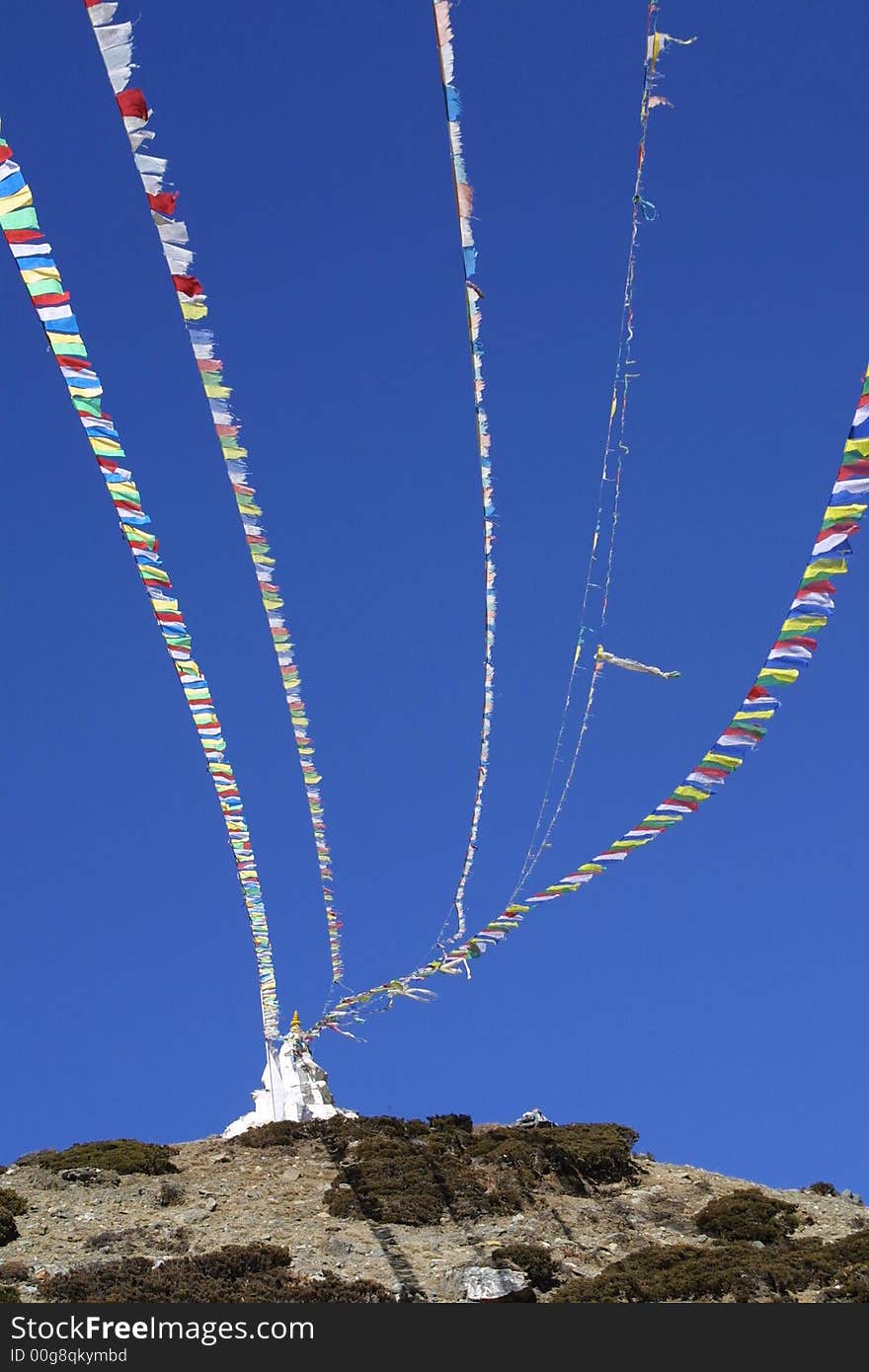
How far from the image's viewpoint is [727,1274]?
63.9ft

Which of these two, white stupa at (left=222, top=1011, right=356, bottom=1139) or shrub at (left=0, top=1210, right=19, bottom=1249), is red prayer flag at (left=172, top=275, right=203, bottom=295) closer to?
shrub at (left=0, top=1210, right=19, bottom=1249)

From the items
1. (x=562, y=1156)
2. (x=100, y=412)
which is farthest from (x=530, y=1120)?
(x=100, y=412)

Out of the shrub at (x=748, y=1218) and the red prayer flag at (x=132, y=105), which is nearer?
the red prayer flag at (x=132, y=105)

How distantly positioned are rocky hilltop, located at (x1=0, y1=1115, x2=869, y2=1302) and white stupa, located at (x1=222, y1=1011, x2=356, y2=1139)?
1.38 m

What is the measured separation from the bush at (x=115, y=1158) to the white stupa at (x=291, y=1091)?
10.2 feet

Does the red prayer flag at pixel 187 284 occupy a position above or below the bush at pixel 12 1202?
above

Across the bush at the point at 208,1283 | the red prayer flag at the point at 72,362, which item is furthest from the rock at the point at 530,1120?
the red prayer flag at the point at 72,362

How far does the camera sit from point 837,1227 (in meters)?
24.1

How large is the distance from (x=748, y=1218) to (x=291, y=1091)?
503 inches

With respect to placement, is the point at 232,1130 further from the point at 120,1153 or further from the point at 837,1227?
the point at 837,1227

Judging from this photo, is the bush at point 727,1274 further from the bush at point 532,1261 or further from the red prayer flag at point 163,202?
the red prayer flag at point 163,202

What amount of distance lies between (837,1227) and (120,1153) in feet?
47.7

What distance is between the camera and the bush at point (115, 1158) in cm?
2648

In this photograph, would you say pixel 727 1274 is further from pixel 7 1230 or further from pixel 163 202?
pixel 163 202
